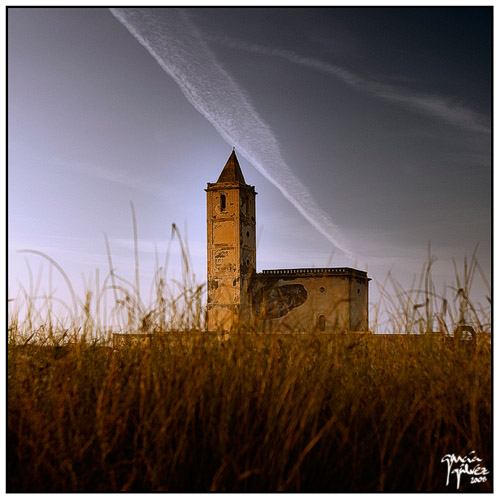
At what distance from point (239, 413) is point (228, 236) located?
64.5 feet

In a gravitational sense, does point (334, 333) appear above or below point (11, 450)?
above

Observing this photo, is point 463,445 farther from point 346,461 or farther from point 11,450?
point 11,450

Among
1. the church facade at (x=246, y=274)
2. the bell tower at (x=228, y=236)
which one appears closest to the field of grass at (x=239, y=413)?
the church facade at (x=246, y=274)

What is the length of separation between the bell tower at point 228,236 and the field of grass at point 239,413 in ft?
59.1

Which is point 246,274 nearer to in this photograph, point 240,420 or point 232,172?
point 232,172

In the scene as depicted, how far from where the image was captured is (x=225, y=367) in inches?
112

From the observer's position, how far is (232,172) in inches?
901

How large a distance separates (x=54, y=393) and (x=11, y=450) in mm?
322

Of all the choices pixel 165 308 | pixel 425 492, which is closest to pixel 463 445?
pixel 425 492

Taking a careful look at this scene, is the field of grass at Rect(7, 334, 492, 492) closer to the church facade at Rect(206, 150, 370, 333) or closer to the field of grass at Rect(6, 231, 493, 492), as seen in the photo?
the field of grass at Rect(6, 231, 493, 492)
